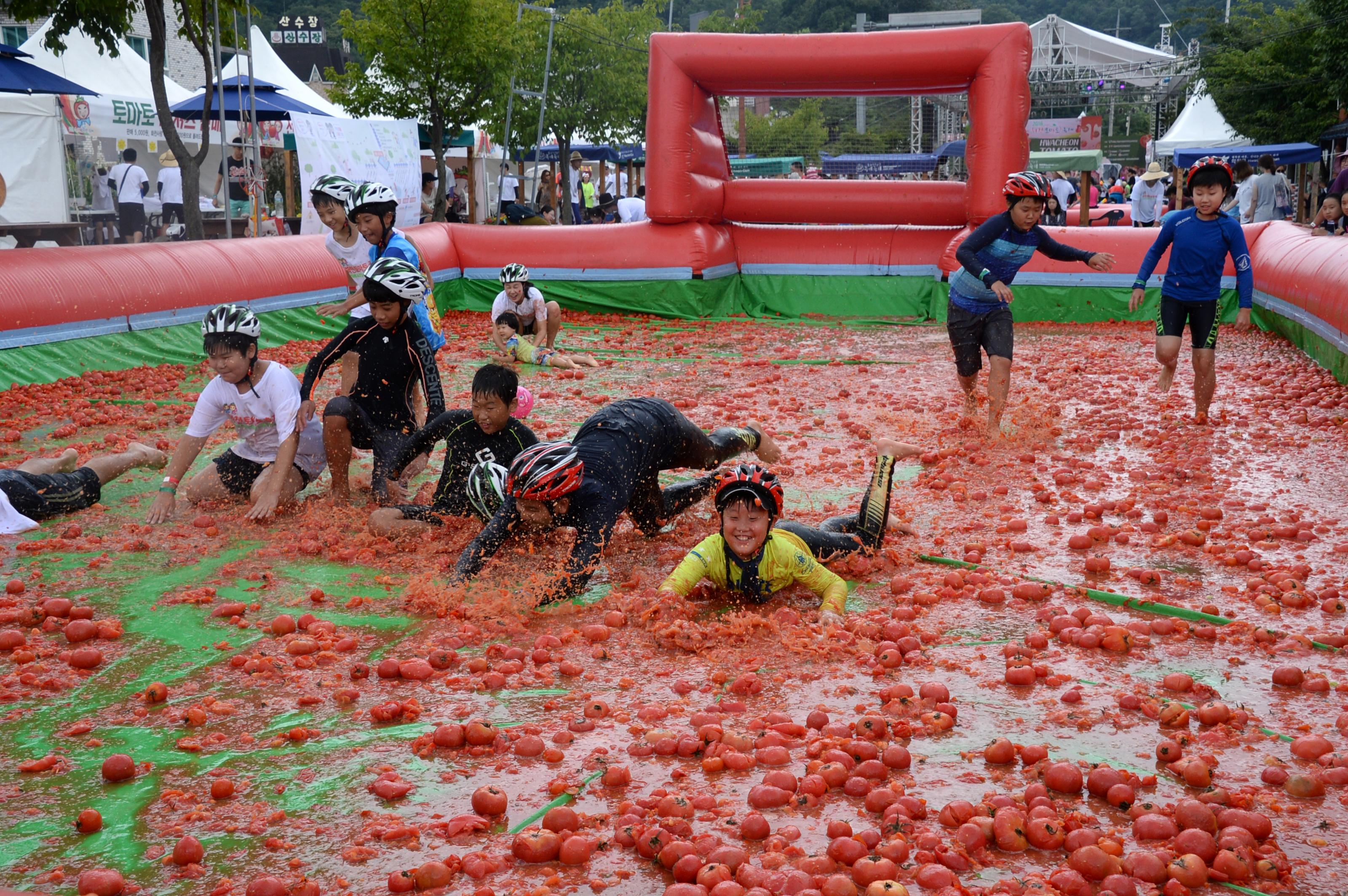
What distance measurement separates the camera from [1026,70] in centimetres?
1545

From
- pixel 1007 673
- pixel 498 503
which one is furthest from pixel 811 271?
pixel 1007 673

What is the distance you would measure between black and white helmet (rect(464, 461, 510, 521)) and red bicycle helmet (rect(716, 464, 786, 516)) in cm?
137

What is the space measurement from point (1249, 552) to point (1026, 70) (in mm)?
11573

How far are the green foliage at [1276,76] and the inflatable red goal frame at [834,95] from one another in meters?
17.5

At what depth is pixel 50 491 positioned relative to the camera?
648 centimetres

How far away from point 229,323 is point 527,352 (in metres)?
6.03

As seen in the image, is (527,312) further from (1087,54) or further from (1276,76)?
(1087,54)

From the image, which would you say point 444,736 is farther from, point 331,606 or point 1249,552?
point 1249,552

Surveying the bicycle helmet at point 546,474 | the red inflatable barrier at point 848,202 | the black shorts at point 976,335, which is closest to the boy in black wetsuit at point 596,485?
the bicycle helmet at point 546,474

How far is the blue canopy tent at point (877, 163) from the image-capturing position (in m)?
54.0

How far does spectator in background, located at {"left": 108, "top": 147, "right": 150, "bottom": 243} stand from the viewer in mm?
22188

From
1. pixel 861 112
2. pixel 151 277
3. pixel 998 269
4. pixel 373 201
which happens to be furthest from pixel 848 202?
pixel 861 112

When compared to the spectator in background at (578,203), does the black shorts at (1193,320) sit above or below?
below

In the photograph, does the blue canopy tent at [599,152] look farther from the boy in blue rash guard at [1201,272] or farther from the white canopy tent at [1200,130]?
the boy in blue rash guard at [1201,272]
